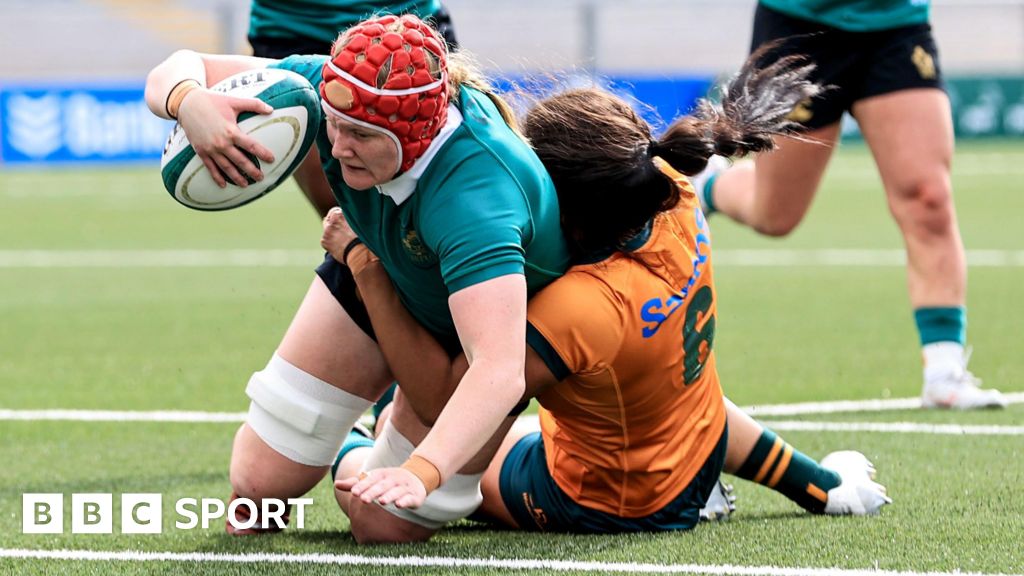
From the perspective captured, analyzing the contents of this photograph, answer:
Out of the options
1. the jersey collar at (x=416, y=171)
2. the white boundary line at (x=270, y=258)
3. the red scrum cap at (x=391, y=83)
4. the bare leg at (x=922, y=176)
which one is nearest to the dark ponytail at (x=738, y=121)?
the jersey collar at (x=416, y=171)

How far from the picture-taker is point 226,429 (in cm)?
577

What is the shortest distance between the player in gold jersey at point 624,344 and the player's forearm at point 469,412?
0.31m

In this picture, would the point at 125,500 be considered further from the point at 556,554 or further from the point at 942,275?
the point at 942,275

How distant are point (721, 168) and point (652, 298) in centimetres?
378

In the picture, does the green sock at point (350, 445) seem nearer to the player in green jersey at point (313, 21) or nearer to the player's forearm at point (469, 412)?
the player in green jersey at point (313, 21)

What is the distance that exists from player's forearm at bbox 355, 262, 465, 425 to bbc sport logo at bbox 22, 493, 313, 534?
23.6 inches

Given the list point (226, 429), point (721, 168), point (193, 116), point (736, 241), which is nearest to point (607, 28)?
point (736, 241)

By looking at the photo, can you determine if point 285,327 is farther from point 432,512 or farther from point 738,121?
point 738,121

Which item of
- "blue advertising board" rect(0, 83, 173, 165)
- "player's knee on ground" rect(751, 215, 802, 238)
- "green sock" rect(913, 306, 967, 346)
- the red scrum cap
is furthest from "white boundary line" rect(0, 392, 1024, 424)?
"blue advertising board" rect(0, 83, 173, 165)

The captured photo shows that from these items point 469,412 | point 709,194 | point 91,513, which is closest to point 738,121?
point 469,412

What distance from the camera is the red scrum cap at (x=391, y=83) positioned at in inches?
133

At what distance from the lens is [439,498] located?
398cm

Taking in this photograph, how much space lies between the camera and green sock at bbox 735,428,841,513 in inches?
168

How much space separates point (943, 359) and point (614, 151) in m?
2.63
